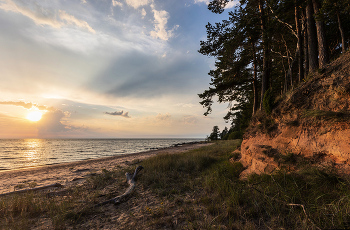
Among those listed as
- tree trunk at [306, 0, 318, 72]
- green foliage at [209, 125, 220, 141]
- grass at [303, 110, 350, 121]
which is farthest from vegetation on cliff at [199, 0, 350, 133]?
green foliage at [209, 125, 220, 141]

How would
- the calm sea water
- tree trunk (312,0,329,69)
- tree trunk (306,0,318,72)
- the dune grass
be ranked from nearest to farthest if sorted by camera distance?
the dune grass
tree trunk (312,0,329,69)
tree trunk (306,0,318,72)
the calm sea water

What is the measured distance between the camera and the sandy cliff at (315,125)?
4023mm

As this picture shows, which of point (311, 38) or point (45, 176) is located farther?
point (45, 176)

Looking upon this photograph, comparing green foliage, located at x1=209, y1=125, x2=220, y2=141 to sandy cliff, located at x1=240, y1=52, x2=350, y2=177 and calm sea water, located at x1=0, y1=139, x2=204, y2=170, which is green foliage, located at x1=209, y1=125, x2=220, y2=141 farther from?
sandy cliff, located at x1=240, y1=52, x2=350, y2=177

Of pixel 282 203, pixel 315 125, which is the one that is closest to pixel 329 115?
pixel 315 125

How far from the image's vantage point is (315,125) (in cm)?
475

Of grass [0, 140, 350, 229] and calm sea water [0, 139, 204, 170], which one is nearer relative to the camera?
grass [0, 140, 350, 229]

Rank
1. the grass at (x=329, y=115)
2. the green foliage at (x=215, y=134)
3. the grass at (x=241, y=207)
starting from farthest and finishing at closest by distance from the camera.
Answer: the green foliage at (x=215, y=134)
the grass at (x=329, y=115)
the grass at (x=241, y=207)

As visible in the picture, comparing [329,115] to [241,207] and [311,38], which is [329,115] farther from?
[311,38]

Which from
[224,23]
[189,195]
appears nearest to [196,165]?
[189,195]

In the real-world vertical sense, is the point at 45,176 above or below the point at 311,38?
below

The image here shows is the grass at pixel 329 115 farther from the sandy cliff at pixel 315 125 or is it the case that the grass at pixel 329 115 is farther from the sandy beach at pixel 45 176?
the sandy beach at pixel 45 176

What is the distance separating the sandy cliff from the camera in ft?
13.2

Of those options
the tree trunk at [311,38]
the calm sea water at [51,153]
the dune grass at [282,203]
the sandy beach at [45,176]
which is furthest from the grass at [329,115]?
the calm sea water at [51,153]
